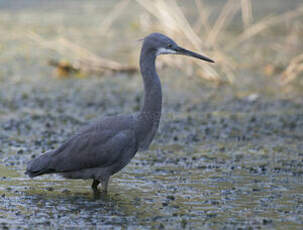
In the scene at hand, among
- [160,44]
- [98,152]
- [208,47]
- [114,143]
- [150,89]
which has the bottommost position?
[98,152]

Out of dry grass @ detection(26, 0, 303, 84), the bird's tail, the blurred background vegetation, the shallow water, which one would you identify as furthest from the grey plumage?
the blurred background vegetation

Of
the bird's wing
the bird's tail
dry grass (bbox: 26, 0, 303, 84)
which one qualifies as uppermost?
dry grass (bbox: 26, 0, 303, 84)

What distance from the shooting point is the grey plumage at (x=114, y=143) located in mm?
6809

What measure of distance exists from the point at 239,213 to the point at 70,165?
6.46ft

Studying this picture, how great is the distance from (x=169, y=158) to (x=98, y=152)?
196cm

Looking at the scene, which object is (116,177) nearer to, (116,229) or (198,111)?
(116,229)

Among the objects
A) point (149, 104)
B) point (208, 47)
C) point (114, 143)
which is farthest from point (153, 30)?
point (114, 143)

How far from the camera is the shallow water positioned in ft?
20.4

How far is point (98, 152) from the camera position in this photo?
6.84m

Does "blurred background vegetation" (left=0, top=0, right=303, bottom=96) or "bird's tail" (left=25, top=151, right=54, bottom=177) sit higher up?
"blurred background vegetation" (left=0, top=0, right=303, bottom=96)

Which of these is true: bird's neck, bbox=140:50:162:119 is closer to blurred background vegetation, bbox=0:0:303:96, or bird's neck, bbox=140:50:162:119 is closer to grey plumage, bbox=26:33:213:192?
grey plumage, bbox=26:33:213:192

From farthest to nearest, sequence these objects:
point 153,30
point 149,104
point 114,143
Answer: point 153,30
point 149,104
point 114,143

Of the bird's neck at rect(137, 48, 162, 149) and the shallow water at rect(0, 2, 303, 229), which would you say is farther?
the bird's neck at rect(137, 48, 162, 149)

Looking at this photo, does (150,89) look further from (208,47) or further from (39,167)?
(208,47)
